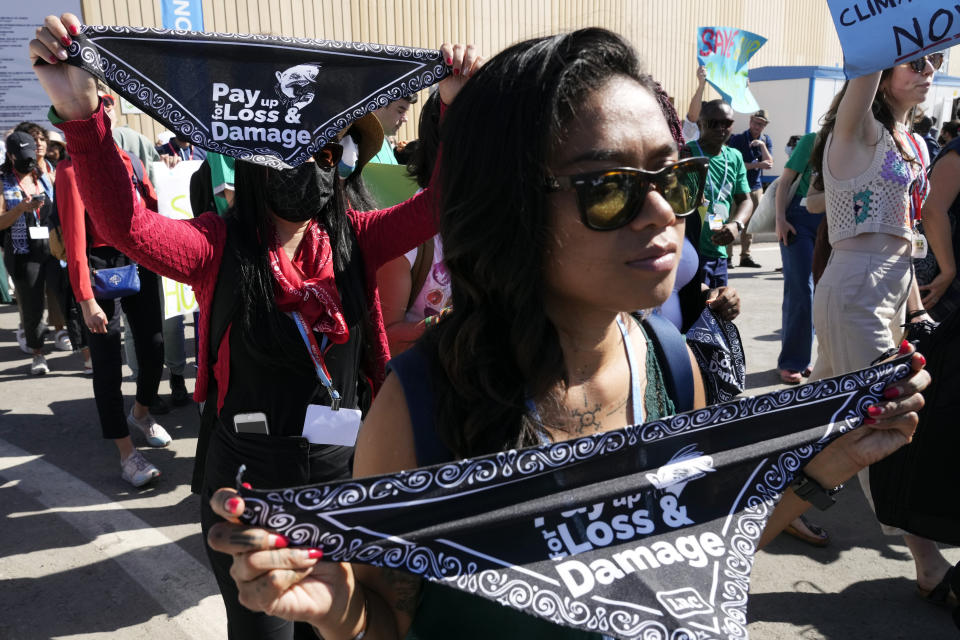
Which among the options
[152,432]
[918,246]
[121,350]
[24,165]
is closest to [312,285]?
[918,246]

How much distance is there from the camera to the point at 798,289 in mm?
5910

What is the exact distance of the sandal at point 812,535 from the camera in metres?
3.74

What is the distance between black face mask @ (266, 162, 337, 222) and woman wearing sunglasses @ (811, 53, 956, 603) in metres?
2.30

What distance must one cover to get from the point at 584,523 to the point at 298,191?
1.40m

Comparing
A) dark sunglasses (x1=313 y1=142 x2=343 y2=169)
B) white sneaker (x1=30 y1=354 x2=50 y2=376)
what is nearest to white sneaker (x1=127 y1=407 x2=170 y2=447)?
white sneaker (x1=30 y1=354 x2=50 y2=376)

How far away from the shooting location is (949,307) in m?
3.73

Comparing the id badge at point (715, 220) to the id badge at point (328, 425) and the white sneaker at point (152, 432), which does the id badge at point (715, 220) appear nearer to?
the id badge at point (328, 425)

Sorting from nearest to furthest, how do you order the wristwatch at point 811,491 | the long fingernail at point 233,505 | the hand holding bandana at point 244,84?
the long fingernail at point 233,505 < the wristwatch at point 811,491 < the hand holding bandana at point 244,84

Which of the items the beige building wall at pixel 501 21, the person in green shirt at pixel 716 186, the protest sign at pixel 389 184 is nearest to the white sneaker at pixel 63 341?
the beige building wall at pixel 501 21

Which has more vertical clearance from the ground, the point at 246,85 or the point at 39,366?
the point at 246,85

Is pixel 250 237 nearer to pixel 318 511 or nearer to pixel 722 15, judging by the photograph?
pixel 318 511

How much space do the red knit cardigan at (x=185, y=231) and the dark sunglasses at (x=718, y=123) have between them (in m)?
3.98

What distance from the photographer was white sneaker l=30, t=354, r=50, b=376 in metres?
6.84

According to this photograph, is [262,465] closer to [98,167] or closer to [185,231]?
[185,231]
